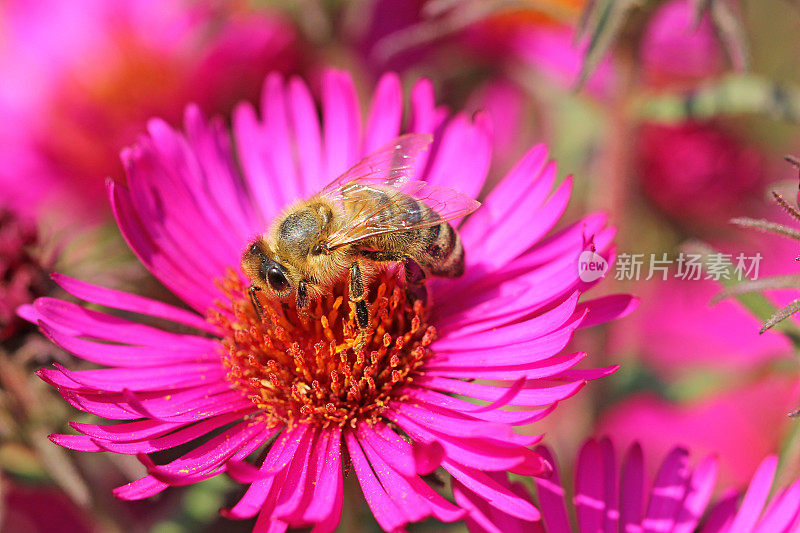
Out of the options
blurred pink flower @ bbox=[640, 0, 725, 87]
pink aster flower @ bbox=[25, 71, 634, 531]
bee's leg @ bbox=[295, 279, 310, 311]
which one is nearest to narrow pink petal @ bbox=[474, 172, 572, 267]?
pink aster flower @ bbox=[25, 71, 634, 531]

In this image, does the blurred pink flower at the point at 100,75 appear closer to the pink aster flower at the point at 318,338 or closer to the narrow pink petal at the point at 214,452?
the pink aster flower at the point at 318,338

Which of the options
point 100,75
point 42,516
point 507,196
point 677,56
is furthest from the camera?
point 677,56

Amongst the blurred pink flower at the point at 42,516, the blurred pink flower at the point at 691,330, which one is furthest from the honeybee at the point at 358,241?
the blurred pink flower at the point at 691,330

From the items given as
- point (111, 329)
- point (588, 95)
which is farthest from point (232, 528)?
point (588, 95)

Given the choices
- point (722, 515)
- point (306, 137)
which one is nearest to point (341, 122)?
point (306, 137)

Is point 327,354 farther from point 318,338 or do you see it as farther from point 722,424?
point 722,424

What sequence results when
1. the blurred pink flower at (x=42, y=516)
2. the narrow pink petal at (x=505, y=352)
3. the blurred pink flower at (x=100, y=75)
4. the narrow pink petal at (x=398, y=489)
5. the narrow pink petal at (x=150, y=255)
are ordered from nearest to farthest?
the narrow pink petal at (x=398, y=489)
the narrow pink petal at (x=505, y=352)
the narrow pink petal at (x=150, y=255)
the blurred pink flower at (x=42, y=516)
the blurred pink flower at (x=100, y=75)
